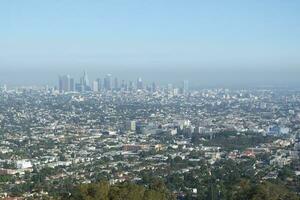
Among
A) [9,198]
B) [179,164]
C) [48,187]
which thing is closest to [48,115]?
[179,164]

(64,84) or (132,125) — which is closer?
(132,125)

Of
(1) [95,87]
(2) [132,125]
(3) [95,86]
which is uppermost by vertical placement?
(2) [132,125]

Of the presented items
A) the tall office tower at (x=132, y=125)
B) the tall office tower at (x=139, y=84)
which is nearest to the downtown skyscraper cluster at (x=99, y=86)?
the tall office tower at (x=139, y=84)

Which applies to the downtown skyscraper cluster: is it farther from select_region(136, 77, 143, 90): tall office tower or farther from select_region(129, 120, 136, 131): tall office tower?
select_region(129, 120, 136, 131): tall office tower

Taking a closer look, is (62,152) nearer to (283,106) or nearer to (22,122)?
(22,122)

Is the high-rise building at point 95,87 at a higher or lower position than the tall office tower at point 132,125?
lower

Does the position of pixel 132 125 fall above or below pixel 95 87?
above

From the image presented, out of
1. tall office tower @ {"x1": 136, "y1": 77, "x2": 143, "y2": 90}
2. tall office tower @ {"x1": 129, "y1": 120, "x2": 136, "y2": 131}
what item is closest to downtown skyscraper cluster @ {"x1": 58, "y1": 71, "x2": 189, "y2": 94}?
tall office tower @ {"x1": 136, "y1": 77, "x2": 143, "y2": 90}

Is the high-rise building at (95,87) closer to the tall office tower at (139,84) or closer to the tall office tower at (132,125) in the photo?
the tall office tower at (139,84)

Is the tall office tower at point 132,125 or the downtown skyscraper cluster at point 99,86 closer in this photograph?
the tall office tower at point 132,125

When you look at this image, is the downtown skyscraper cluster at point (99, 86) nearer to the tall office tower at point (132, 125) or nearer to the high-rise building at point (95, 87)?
the high-rise building at point (95, 87)

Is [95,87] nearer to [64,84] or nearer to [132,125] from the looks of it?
[64,84]

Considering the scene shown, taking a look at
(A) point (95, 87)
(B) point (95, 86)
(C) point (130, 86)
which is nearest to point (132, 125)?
(C) point (130, 86)
